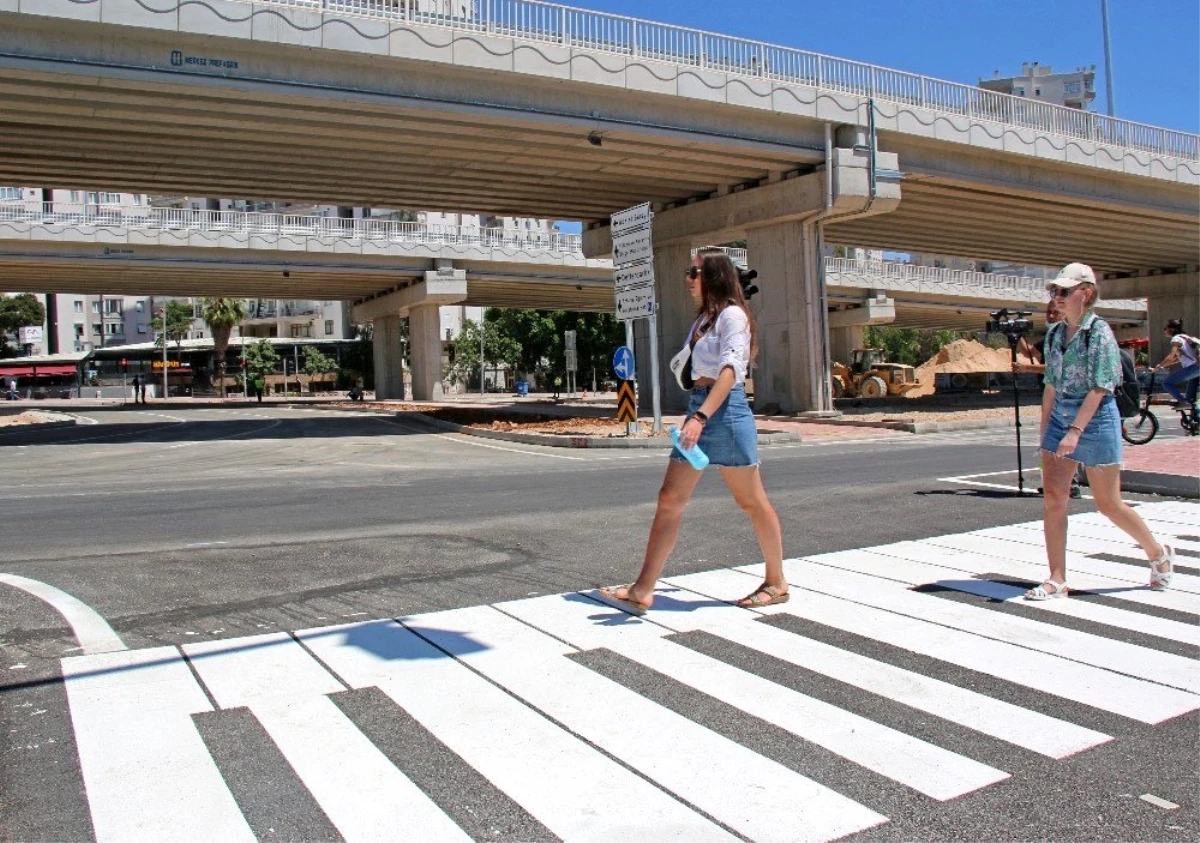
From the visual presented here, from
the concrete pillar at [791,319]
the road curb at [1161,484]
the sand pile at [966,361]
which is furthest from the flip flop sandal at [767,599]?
the sand pile at [966,361]

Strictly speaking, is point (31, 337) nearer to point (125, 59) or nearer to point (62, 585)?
point (125, 59)

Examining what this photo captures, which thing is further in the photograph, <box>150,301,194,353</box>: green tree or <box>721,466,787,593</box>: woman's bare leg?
<box>150,301,194,353</box>: green tree

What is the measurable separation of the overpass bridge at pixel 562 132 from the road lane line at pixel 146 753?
16.4 meters

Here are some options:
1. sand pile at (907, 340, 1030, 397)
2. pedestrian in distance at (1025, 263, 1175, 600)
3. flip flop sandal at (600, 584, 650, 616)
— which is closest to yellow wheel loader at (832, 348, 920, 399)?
sand pile at (907, 340, 1030, 397)

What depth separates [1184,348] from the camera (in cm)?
1609

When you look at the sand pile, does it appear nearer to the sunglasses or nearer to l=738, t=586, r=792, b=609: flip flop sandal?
the sunglasses

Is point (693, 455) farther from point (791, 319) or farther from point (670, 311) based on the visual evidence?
point (670, 311)

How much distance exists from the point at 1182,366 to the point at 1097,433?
1281 cm

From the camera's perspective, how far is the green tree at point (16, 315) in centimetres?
9588

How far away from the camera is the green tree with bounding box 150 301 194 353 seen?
314 feet

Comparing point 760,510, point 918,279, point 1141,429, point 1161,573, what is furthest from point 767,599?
point 918,279

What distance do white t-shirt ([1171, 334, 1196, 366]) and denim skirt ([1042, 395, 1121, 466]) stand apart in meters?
11.9

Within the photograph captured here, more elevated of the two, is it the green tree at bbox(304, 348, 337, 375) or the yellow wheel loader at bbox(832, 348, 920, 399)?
the green tree at bbox(304, 348, 337, 375)

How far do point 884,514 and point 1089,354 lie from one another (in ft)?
12.9
